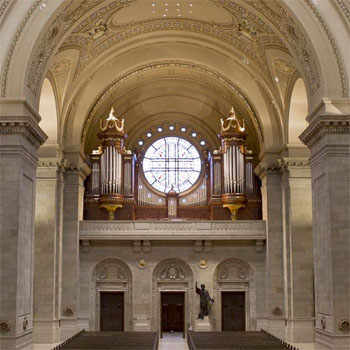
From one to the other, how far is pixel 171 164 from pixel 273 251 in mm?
6315

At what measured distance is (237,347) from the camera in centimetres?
2073

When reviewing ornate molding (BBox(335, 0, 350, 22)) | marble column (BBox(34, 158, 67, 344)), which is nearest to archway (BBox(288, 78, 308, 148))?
ornate molding (BBox(335, 0, 350, 22))

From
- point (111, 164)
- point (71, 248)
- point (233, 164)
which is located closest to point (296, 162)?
point (233, 164)

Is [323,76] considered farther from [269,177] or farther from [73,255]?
[73,255]

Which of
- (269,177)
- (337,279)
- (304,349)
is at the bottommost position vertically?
(304,349)

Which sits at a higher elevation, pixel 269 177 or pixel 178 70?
pixel 178 70

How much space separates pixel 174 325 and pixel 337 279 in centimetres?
1133

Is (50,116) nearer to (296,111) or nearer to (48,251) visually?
(48,251)

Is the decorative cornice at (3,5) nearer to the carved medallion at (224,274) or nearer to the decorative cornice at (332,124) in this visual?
the decorative cornice at (332,124)

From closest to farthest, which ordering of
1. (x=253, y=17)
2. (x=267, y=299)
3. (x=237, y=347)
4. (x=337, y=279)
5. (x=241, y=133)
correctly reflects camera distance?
1. (x=337, y=279)
2. (x=237, y=347)
3. (x=253, y=17)
4. (x=267, y=299)
5. (x=241, y=133)

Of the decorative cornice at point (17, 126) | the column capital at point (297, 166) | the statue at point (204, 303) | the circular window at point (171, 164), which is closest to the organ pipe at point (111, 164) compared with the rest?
the circular window at point (171, 164)

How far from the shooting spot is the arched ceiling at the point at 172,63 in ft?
70.5

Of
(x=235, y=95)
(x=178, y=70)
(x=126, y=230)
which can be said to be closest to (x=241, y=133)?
(x=235, y=95)

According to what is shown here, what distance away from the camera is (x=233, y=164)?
95.7ft
